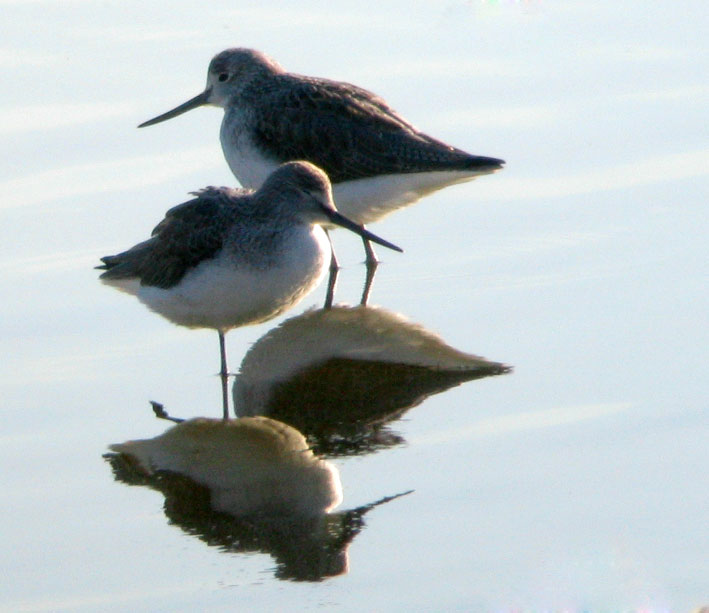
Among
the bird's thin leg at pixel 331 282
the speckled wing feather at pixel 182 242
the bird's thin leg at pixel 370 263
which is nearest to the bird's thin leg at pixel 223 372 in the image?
the speckled wing feather at pixel 182 242

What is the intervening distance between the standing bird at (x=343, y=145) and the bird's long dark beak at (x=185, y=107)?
1.31 feet

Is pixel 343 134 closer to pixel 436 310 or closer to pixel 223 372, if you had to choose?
pixel 436 310

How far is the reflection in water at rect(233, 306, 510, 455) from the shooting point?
730 cm

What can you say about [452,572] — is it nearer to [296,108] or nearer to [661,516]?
[661,516]

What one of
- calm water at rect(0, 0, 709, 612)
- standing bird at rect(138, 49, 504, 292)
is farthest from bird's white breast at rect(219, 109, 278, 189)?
calm water at rect(0, 0, 709, 612)

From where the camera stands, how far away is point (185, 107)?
36.0 feet

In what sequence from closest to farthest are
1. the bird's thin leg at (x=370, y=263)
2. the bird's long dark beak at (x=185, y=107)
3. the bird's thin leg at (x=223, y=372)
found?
the bird's thin leg at (x=223, y=372), the bird's thin leg at (x=370, y=263), the bird's long dark beak at (x=185, y=107)

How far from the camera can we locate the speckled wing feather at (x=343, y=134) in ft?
31.5

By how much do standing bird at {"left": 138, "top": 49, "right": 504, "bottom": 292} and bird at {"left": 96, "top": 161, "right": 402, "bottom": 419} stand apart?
1.45 metres

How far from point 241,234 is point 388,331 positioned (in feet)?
4.30

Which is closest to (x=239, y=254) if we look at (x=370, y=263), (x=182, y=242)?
(x=182, y=242)

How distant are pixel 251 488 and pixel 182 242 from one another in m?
1.84

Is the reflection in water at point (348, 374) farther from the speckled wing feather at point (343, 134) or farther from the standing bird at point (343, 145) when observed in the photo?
Answer: the speckled wing feather at point (343, 134)

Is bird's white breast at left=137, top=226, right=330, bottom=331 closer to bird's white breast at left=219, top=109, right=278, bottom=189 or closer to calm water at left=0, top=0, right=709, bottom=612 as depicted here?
calm water at left=0, top=0, right=709, bottom=612
